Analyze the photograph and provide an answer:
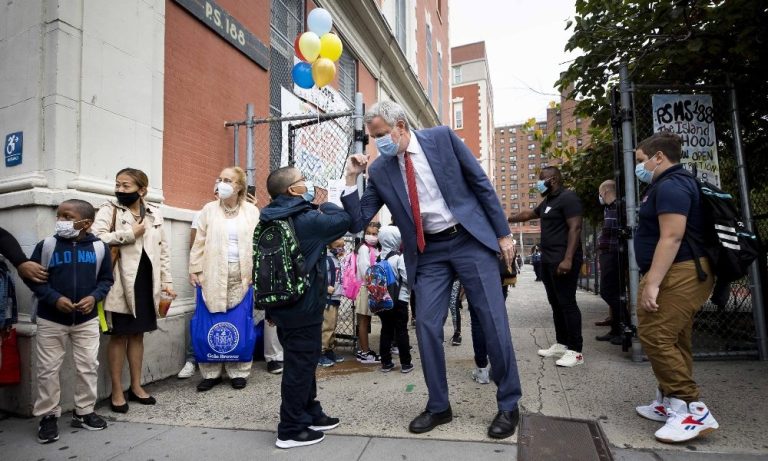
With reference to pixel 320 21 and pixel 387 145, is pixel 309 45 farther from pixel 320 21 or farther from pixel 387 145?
pixel 387 145

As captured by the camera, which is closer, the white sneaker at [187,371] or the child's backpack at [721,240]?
the child's backpack at [721,240]

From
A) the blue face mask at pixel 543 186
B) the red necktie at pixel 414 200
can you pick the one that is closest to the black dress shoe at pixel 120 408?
the red necktie at pixel 414 200

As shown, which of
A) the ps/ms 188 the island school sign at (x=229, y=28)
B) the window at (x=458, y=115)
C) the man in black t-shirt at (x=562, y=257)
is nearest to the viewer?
the man in black t-shirt at (x=562, y=257)

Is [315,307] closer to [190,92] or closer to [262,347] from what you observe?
[262,347]

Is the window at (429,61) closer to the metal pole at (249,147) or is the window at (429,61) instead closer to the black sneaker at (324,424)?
the metal pole at (249,147)

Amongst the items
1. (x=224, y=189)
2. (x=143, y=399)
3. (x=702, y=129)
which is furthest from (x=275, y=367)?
(x=702, y=129)

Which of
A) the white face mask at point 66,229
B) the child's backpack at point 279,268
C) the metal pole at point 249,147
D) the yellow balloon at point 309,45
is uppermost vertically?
the yellow balloon at point 309,45

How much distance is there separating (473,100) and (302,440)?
1537 inches

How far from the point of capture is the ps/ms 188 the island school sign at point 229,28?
5094mm

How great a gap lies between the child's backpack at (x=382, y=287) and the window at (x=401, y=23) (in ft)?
36.5

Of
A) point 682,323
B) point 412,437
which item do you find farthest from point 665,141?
point 412,437

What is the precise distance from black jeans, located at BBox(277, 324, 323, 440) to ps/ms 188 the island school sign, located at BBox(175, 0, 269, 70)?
3.95 metres

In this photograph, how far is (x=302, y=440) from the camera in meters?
2.77

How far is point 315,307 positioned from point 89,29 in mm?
3008
